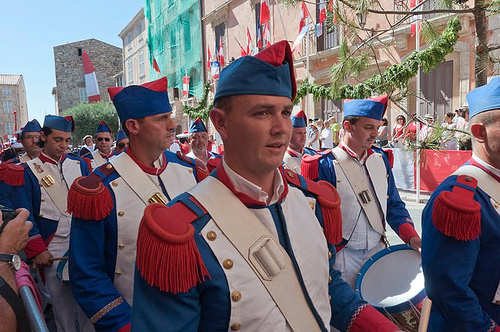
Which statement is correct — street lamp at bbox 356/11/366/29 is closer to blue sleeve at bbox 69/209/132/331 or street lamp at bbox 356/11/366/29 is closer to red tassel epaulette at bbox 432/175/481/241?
red tassel epaulette at bbox 432/175/481/241

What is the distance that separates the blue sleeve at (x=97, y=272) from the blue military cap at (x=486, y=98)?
78.7 inches

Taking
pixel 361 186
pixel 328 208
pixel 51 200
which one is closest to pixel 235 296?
pixel 328 208

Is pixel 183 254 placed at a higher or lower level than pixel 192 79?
lower

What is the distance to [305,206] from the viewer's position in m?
1.65

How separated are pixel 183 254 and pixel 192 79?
102 feet

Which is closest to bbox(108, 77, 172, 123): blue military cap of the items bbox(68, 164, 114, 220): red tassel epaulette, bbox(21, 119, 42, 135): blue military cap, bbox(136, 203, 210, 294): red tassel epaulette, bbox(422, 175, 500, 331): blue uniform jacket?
bbox(68, 164, 114, 220): red tassel epaulette

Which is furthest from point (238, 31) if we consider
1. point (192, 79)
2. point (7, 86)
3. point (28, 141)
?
point (7, 86)

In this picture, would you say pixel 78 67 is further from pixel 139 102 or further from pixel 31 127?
pixel 139 102

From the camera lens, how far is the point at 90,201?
222 centimetres

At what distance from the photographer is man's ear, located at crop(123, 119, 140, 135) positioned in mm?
2738

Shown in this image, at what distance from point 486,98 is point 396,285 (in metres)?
1.30

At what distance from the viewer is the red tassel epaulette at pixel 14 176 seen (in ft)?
12.9

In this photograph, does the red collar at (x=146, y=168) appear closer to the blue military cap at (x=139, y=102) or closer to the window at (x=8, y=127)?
the blue military cap at (x=139, y=102)

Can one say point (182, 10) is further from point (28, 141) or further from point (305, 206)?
point (305, 206)
